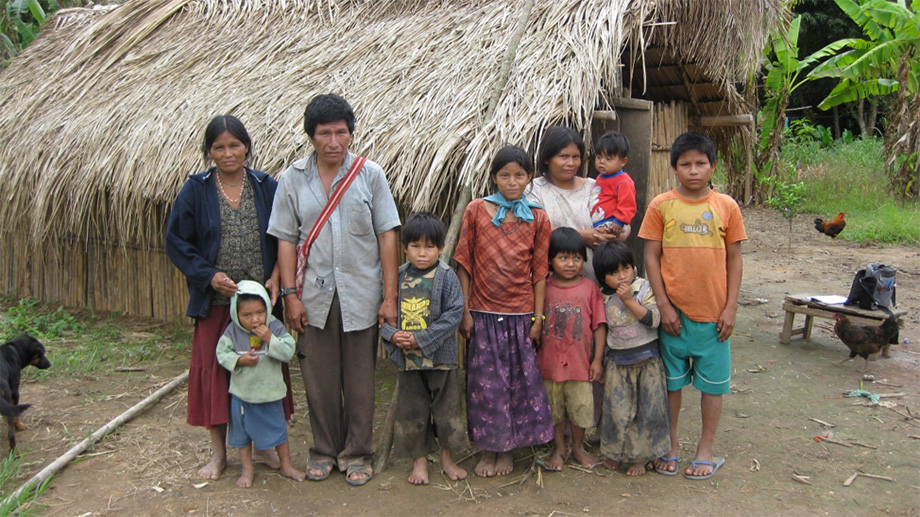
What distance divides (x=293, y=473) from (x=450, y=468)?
2.47ft

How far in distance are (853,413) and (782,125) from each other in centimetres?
885

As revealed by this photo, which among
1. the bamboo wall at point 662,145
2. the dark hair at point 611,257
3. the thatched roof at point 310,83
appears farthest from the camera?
the bamboo wall at point 662,145

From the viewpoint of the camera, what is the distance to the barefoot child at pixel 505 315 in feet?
10.5

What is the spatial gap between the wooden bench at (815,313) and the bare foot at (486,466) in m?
3.36

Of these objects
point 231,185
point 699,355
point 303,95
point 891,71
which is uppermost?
point 891,71

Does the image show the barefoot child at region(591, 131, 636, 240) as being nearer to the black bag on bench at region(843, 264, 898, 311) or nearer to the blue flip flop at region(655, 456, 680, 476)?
the blue flip flop at region(655, 456, 680, 476)

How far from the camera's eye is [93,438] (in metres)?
3.66

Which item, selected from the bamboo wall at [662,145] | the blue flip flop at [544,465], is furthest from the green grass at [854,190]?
the blue flip flop at [544,465]

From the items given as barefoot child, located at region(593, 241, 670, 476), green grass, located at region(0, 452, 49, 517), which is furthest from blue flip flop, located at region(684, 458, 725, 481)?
green grass, located at region(0, 452, 49, 517)

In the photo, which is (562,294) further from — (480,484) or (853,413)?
(853,413)

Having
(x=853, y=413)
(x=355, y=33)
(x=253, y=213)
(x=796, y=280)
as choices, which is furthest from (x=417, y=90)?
(x=796, y=280)

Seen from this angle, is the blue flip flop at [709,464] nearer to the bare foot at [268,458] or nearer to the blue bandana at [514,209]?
the blue bandana at [514,209]

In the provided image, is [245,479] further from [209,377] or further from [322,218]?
[322,218]

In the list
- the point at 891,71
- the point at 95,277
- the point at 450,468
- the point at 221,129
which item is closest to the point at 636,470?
the point at 450,468
